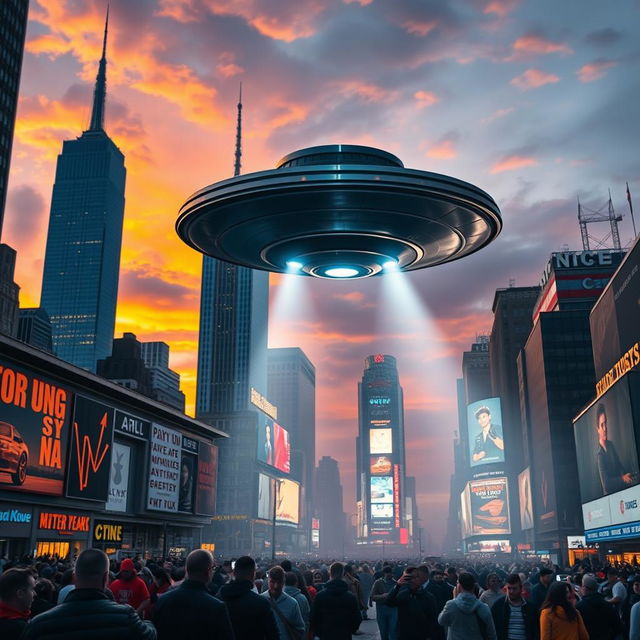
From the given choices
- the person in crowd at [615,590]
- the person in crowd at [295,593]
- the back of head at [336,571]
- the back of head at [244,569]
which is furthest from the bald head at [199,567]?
the person in crowd at [615,590]

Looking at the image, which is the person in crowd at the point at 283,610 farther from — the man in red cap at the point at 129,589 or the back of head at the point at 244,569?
the man in red cap at the point at 129,589

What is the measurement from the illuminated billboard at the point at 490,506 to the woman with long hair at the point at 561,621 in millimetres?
144431

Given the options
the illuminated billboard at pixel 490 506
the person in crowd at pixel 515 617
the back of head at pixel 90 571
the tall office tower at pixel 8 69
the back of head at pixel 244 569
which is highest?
the tall office tower at pixel 8 69

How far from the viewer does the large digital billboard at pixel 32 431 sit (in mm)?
48406

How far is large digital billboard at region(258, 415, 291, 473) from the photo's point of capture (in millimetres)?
173125

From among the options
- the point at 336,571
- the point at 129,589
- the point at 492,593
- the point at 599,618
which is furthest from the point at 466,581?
the point at 129,589

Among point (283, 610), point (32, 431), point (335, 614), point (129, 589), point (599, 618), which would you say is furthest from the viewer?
point (32, 431)

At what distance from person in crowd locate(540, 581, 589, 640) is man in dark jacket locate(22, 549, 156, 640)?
20.8ft

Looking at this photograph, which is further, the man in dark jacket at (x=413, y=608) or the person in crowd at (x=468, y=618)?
the man in dark jacket at (x=413, y=608)

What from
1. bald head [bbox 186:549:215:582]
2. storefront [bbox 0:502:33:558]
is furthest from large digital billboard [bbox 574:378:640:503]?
bald head [bbox 186:549:215:582]

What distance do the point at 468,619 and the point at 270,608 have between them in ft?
12.4

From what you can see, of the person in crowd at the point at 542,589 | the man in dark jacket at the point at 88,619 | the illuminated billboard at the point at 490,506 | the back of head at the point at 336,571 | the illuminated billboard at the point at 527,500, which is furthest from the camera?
the illuminated billboard at the point at 490,506

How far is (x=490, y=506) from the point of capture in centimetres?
14975

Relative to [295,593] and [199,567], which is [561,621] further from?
[199,567]
